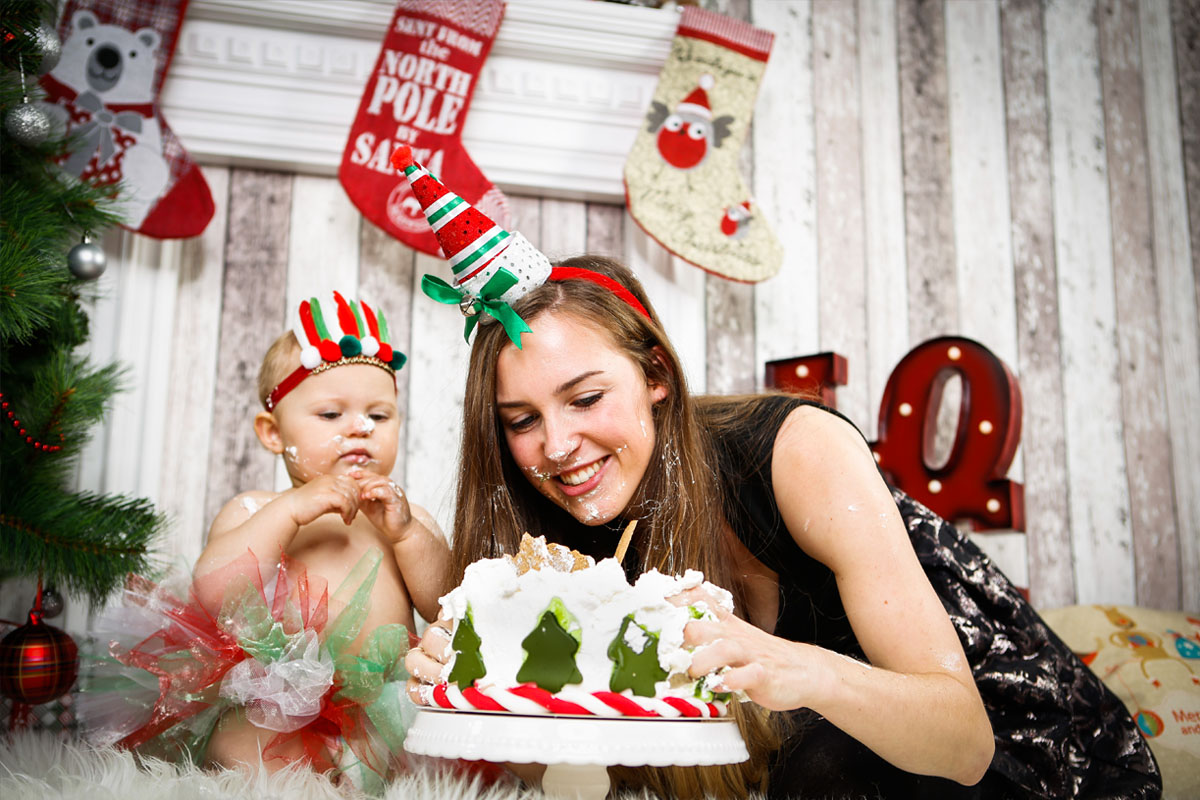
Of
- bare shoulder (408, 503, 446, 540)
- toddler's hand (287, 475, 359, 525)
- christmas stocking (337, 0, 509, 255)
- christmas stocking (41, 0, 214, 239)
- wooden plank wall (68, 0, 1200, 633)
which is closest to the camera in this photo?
toddler's hand (287, 475, 359, 525)

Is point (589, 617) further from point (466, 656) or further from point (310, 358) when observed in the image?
point (310, 358)

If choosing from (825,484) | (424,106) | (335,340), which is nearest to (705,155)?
(424,106)

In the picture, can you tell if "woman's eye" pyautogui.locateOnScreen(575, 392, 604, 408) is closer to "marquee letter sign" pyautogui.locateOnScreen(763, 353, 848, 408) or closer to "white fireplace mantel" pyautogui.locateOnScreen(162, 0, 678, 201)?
"marquee letter sign" pyautogui.locateOnScreen(763, 353, 848, 408)

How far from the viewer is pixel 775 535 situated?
1555 mm

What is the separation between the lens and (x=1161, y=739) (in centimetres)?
186

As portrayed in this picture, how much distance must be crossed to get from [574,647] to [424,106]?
1721 millimetres

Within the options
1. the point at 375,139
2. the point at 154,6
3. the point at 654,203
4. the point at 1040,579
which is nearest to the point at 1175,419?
the point at 1040,579

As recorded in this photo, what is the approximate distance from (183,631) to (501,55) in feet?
5.57

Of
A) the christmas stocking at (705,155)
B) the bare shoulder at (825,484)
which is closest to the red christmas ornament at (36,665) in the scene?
the bare shoulder at (825,484)

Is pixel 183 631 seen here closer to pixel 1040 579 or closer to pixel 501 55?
pixel 501 55

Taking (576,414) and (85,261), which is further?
(85,261)

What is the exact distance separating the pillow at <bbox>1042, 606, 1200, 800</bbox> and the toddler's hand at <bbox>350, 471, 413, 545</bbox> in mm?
1501

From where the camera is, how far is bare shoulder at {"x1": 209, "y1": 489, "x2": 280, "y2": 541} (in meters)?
1.84

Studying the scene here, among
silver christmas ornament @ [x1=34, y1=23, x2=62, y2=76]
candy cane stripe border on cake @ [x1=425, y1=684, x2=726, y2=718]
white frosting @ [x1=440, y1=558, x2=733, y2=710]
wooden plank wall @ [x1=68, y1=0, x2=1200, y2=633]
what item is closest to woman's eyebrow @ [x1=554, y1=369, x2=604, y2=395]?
white frosting @ [x1=440, y1=558, x2=733, y2=710]
